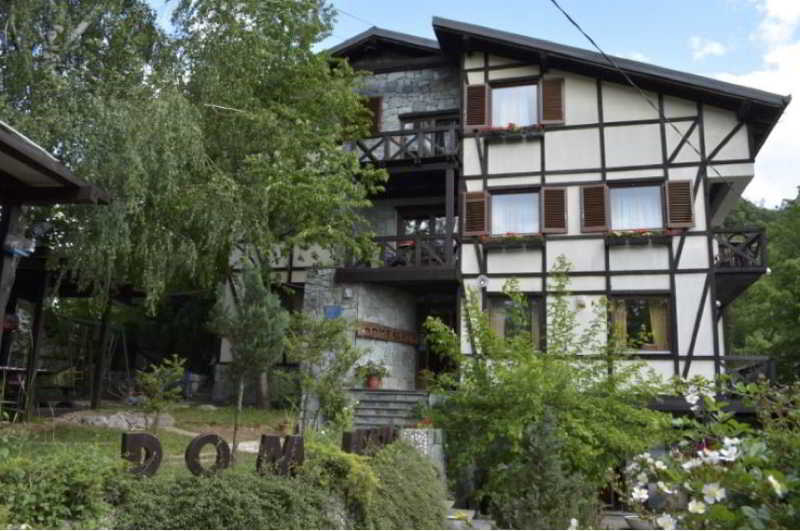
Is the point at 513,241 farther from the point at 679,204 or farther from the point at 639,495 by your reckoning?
the point at 639,495

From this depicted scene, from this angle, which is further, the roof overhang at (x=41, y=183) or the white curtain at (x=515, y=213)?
the white curtain at (x=515, y=213)

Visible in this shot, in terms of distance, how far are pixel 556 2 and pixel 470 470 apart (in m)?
6.43

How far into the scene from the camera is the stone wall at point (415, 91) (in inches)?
623

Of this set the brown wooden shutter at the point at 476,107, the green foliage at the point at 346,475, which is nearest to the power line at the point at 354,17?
the brown wooden shutter at the point at 476,107

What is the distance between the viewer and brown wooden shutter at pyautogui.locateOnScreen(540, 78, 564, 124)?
13859 mm

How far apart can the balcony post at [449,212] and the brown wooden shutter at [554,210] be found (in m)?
1.87

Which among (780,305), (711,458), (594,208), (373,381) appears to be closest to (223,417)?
(373,381)

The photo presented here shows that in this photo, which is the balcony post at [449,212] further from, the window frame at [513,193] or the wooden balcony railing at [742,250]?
the wooden balcony railing at [742,250]

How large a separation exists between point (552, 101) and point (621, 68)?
57.9 inches

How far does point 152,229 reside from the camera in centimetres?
1039

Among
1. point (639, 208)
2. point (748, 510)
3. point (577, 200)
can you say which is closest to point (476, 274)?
point (577, 200)

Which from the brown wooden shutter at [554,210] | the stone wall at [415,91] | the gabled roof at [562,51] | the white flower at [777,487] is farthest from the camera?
the stone wall at [415,91]

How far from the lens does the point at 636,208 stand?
13.3 meters

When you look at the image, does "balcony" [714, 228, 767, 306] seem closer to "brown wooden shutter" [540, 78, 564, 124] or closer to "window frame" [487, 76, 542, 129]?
"brown wooden shutter" [540, 78, 564, 124]
